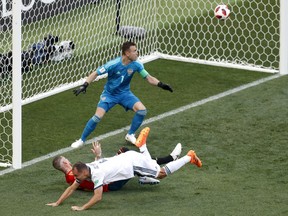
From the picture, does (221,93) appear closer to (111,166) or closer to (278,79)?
(278,79)

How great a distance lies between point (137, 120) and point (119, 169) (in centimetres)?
219

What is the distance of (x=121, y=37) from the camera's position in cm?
1934

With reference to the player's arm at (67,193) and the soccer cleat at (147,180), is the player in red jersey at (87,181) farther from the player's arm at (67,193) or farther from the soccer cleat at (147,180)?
the player's arm at (67,193)

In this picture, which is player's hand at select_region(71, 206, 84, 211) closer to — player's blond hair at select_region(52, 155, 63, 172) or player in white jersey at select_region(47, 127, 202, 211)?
player in white jersey at select_region(47, 127, 202, 211)

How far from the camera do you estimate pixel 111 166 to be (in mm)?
13383

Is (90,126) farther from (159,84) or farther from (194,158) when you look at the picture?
Result: (194,158)

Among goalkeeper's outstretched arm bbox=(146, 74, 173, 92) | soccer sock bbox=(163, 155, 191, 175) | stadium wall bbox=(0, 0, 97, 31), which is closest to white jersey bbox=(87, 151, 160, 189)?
soccer sock bbox=(163, 155, 191, 175)

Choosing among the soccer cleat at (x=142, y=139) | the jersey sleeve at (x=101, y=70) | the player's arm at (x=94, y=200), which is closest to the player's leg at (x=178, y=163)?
the soccer cleat at (x=142, y=139)

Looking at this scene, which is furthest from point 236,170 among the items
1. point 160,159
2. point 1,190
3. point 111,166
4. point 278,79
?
point 278,79

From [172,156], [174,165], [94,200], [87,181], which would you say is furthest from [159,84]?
[94,200]

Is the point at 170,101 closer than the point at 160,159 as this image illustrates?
No

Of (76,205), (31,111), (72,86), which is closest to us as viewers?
(76,205)

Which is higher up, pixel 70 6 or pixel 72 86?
pixel 70 6

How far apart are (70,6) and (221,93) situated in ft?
9.09
